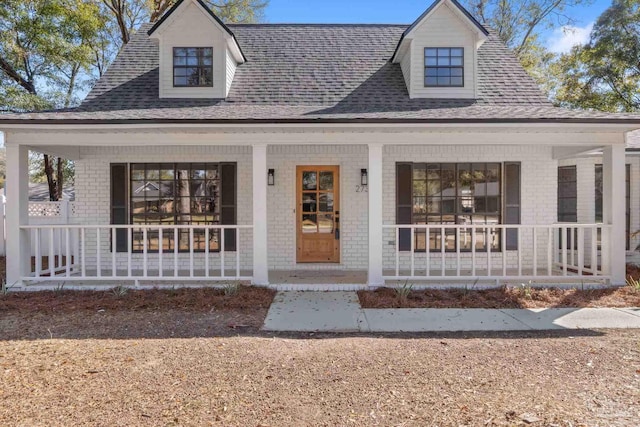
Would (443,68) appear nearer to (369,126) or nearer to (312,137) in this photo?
(369,126)

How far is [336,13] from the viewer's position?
1838 cm

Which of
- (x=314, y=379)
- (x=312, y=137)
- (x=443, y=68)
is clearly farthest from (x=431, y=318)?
(x=443, y=68)

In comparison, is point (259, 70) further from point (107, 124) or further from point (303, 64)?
point (107, 124)

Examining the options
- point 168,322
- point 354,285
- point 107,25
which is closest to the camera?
point 168,322

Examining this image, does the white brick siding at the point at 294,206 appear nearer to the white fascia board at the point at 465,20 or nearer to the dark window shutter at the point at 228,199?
the dark window shutter at the point at 228,199

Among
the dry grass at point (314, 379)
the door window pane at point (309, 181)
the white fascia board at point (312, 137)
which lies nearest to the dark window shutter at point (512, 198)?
the white fascia board at point (312, 137)

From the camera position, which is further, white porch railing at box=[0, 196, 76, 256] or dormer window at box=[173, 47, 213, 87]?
white porch railing at box=[0, 196, 76, 256]

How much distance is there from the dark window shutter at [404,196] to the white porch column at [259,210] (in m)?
3.04

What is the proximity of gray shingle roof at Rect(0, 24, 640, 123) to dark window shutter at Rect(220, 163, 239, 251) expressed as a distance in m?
1.33

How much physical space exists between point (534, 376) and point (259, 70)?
8.11 metres

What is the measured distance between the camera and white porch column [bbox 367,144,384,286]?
6.84m

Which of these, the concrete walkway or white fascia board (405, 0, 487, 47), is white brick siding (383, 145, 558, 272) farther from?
the concrete walkway

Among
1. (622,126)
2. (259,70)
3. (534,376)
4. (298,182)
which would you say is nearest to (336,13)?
(259,70)

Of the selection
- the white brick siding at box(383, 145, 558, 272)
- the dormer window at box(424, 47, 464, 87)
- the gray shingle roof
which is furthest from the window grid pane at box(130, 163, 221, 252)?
the dormer window at box(424, 47, 464, 87)
